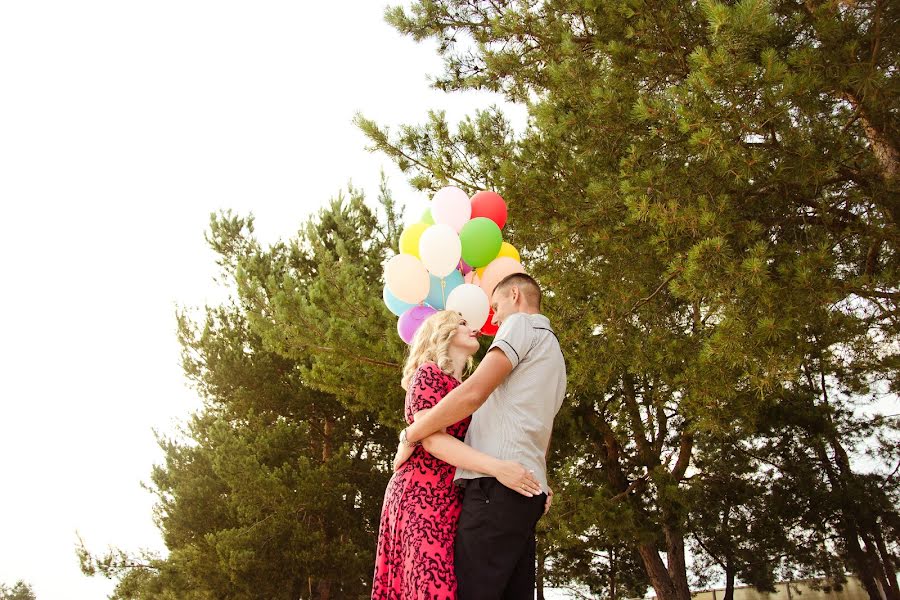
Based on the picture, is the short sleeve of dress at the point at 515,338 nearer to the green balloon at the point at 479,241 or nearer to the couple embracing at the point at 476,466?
the couple embracing at the point at 476,466

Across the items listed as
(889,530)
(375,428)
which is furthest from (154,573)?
(889,530)

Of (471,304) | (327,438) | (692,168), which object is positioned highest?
(327,438)

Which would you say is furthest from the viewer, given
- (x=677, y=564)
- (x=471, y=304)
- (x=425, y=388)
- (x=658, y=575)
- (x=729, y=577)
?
(x=729, y=577)

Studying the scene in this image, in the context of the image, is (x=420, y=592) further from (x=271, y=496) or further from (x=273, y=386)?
(x=273, y=386)

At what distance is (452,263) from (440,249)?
0.11 metres

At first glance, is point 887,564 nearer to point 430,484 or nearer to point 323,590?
point 323,590

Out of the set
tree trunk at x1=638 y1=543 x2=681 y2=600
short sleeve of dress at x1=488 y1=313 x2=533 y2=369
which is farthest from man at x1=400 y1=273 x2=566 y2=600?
tree trunk at x1=638 y1=543 x2=681 y2=600

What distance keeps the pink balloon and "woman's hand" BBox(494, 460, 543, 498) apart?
199cm

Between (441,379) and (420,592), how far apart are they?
59 cm

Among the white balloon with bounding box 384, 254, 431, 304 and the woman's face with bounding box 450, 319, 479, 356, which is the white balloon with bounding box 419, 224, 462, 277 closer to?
the white balloon with bounding box 384, 254, 431, 304

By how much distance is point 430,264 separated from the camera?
364 cm

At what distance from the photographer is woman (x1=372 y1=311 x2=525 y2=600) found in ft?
5.52

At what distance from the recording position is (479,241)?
144 inches

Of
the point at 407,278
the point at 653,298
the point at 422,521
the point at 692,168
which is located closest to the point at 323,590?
the point at 653,298
